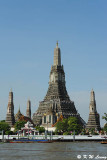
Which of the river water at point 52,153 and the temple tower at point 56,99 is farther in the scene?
the temple tower at point 56,99

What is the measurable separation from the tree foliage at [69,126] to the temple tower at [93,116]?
21626 millimetres

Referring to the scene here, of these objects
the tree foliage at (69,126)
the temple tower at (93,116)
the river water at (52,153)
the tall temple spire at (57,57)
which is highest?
the tall temple spire at (57,57)

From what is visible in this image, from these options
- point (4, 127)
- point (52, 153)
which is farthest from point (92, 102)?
point (52, 153)

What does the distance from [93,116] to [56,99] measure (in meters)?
20.4

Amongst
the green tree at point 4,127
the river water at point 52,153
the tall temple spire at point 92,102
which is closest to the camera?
the river water at point 52,153

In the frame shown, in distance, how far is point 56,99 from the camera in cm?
18175

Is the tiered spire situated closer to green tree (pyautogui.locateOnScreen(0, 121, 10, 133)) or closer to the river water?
green tree (pyautogui.locateOnScreen(0, 121, 10, 133))

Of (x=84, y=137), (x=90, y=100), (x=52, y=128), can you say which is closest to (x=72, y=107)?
(x=90, y=100)

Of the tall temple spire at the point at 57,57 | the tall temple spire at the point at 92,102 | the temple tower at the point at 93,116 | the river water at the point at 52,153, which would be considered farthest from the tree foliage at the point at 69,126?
the river water at the point at 52,153

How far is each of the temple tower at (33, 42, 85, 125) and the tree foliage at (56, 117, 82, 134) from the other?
15.8 metres

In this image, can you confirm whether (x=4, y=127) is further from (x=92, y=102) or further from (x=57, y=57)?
(x=57, y=57)

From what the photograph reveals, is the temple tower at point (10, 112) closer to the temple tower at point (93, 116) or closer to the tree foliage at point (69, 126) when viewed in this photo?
the tree foliage at point (69, 126)

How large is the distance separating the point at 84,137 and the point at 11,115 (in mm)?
54274

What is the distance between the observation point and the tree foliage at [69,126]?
14850 centimetres
